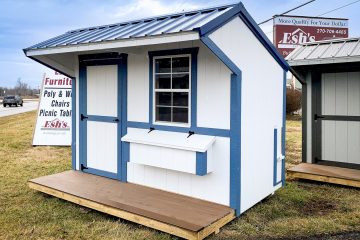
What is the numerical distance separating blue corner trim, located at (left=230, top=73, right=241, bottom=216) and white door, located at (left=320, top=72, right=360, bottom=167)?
326 cm

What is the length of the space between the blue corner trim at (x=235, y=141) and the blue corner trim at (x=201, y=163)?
338mm

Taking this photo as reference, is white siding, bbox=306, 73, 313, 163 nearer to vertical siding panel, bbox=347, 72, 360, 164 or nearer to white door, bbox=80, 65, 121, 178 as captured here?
vertical siding panel, bbox=347, 72, 360, 164

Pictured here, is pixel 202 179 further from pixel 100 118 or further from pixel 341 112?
pixel 341 112

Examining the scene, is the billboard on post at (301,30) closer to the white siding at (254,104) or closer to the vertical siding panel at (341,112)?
the vertical siding panel at (341,112)

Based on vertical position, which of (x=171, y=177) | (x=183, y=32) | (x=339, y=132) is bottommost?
(x=171, y=177)

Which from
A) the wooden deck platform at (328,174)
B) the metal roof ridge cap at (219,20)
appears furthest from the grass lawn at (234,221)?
the metal roof ridge cap at (219,20)

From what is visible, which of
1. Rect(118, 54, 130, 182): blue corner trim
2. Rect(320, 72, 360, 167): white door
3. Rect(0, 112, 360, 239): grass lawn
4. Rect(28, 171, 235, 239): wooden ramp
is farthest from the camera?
Rect(320, 72, 360, 167): white door

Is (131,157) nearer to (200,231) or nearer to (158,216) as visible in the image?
(158,216)

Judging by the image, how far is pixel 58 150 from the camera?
976 centimetres

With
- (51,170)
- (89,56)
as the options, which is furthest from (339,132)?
(51,170)

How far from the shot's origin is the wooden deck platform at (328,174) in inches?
233

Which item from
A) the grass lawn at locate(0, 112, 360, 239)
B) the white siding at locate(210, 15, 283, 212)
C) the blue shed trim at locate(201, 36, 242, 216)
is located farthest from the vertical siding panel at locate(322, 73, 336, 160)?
the blue shed trim at locate(201, 36, 242, 216)

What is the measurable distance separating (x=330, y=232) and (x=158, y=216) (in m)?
2.00

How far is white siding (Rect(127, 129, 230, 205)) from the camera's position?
14.7 feet
